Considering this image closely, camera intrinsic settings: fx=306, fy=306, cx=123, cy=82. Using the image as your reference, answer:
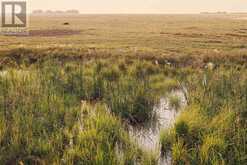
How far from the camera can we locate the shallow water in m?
5.51

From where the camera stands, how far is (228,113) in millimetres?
5820

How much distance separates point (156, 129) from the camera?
6441 mm

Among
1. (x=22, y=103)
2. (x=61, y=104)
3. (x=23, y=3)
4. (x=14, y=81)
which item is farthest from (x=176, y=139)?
(x=23, y=3)

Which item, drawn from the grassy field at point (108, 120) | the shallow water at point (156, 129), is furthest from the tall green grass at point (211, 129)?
the shallow water at point (156, 129)

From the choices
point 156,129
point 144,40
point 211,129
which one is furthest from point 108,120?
point 144,40

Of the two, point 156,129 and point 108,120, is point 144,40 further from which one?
point 108,120

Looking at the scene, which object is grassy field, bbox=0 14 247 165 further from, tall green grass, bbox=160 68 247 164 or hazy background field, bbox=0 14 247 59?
hazy background field, bbox=0 14 247 59

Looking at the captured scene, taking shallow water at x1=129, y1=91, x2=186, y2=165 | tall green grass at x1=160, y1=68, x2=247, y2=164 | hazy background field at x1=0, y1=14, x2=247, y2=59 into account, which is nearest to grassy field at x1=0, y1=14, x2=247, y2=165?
tall green grass at x1=160, y1=68, x2=247, y2=164

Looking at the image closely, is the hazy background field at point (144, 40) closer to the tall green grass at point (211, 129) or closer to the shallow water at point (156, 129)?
the shallow water at point (156, 129)

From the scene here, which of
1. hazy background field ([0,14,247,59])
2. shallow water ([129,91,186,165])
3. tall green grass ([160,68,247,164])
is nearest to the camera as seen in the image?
tall green grass ([160,68,247,164])

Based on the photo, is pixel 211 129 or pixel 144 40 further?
pixel 144 40

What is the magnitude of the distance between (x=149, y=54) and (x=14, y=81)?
342 inches

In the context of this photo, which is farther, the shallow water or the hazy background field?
the hazy background field

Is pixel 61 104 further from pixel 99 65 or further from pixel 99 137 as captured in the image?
pixel 99 65
